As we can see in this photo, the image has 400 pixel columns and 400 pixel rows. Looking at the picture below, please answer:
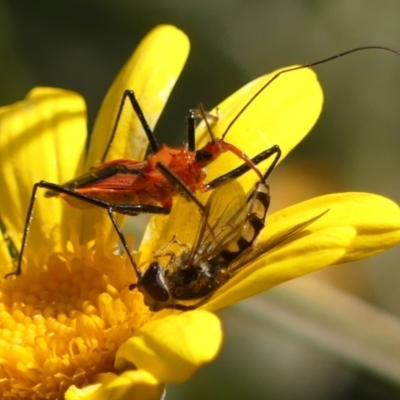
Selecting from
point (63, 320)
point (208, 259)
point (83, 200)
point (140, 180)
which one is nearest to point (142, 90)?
point (140, 180)

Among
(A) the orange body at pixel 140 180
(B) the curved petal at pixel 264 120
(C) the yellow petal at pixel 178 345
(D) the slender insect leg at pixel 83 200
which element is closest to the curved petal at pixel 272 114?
(B) the curved petal at pixel 264 120

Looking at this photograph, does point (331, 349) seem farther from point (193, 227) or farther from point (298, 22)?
point (298, 22)

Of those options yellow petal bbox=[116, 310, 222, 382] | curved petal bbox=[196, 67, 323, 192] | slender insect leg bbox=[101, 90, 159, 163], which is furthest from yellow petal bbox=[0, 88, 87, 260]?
yellow petal bbox=[116, 310, 222, 382]

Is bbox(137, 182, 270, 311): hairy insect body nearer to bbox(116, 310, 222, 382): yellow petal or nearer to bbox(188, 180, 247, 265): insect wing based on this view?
bbox(188, 180, 247, 265): insect wing

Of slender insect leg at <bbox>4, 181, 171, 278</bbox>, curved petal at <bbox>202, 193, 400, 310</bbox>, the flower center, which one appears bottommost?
the flower center

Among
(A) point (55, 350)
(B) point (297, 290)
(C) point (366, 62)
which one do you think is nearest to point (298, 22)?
(C) point (366, 62)

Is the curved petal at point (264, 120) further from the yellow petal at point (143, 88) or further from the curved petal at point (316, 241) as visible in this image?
the curved petal at point (316, 241)
